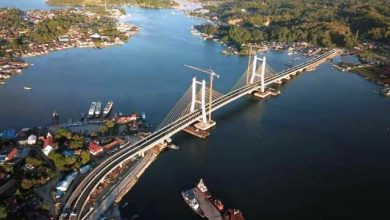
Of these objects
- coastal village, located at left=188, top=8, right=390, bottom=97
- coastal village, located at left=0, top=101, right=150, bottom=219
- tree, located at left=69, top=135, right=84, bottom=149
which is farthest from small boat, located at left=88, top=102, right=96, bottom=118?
coastal village, located at left=188, top=8, right=390, bottom=97

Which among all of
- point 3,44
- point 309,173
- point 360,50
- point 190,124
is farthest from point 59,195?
point 360,50

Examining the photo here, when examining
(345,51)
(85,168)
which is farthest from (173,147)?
(345,51)

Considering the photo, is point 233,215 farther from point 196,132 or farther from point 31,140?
point 31,140

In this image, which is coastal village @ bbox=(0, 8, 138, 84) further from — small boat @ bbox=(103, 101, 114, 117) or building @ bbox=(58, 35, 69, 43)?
small boat @ bbox=(103, 101, 114, 117)

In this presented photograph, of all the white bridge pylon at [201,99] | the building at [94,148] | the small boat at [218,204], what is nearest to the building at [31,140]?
the building at [94,148]

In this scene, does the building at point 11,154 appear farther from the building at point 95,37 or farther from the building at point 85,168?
the building at point 95,37

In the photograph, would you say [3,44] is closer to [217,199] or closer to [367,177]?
[217,199]
